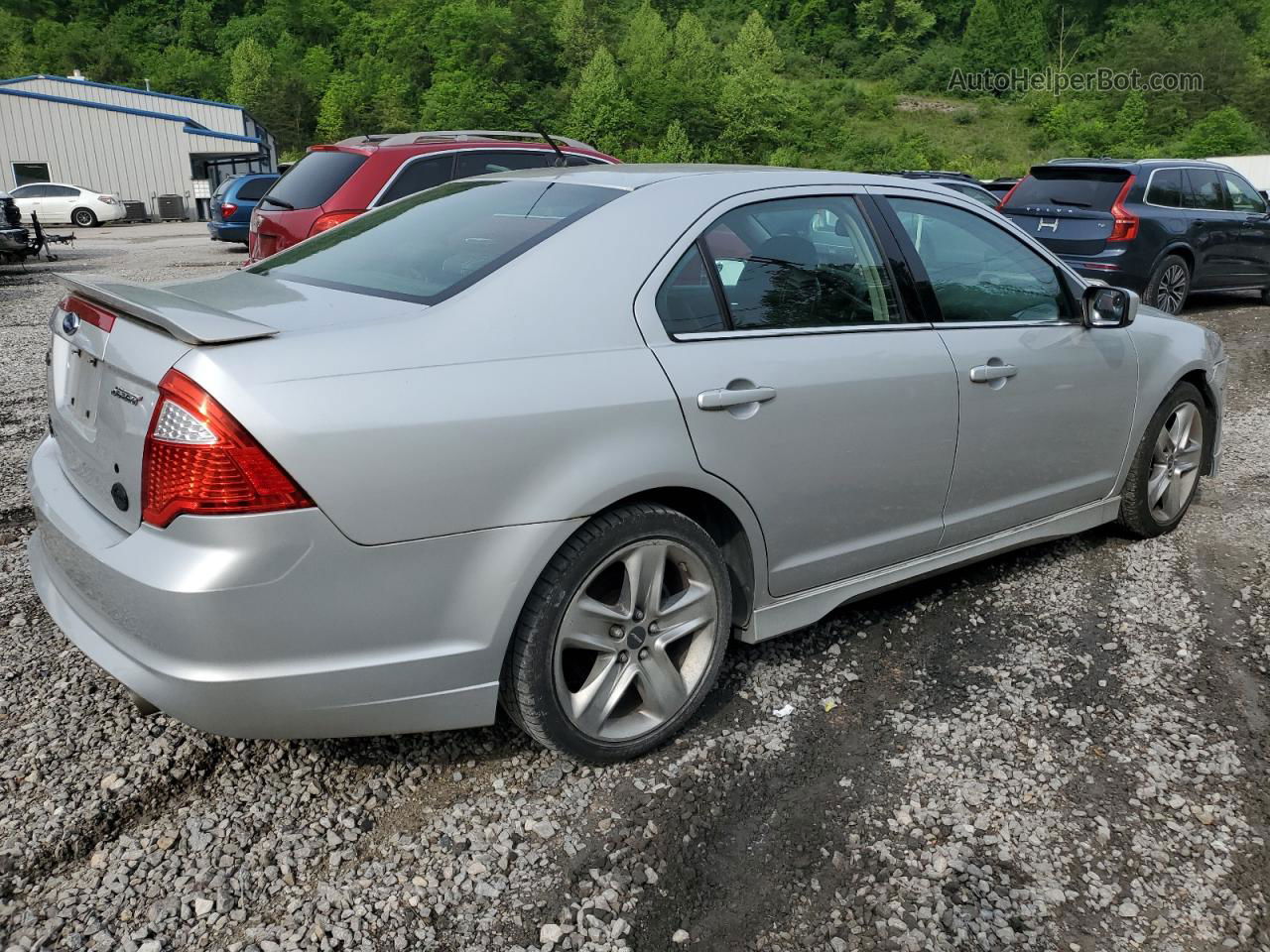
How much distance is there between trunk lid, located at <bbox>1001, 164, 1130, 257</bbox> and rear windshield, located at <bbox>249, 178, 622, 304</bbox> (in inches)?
348

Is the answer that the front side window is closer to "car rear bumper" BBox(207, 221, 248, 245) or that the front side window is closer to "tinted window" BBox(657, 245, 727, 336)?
"tinted window" BBox(657, 245, 727, 336)

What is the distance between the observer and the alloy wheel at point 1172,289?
11078 mm

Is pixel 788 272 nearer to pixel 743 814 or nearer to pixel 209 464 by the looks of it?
pixel 743 814

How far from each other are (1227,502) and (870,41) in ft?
428

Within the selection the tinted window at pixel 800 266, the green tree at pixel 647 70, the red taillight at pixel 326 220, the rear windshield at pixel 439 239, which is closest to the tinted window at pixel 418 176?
the red taillight at pixel 326 220

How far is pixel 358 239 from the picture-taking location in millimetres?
3320

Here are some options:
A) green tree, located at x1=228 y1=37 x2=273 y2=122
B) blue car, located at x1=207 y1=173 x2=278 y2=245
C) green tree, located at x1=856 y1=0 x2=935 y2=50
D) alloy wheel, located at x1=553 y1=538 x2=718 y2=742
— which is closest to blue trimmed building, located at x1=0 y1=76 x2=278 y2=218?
blue car, located at x1=207 y1=173 x2=278 y2=245

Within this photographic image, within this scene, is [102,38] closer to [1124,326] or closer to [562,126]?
[562,126]

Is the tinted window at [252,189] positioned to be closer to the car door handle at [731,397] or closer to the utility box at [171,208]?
the car door handle at [731,397]

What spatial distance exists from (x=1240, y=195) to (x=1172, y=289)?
182 centimetres

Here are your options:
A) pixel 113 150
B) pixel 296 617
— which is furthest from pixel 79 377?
pixel 113 150

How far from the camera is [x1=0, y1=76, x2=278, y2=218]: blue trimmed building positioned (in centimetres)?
3912

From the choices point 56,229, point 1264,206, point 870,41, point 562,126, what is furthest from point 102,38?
point 1264,206

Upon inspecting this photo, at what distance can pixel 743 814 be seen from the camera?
2.70 meters
